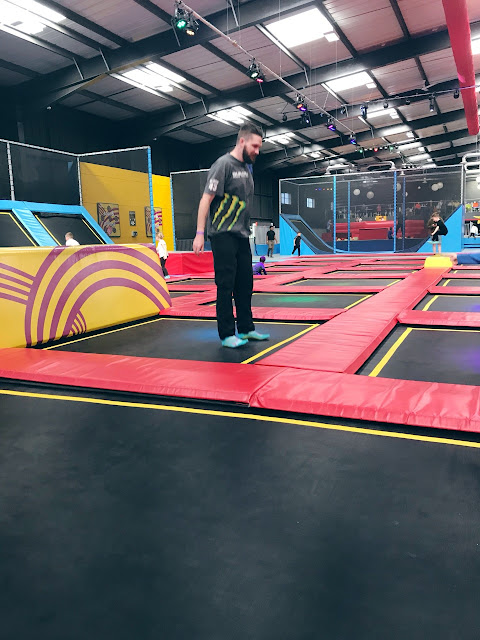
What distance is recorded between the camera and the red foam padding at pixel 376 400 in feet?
5.22

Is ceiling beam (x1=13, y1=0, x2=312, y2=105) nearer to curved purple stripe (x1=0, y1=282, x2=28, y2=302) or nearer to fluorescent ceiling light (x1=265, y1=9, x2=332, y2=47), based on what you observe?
fluorescent ceiling light (x1=265, y1=9, x2=332, y2=47)

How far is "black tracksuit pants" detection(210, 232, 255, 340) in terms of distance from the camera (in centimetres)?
276

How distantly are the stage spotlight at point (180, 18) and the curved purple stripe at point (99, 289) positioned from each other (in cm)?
531

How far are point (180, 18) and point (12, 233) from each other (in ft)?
15.3

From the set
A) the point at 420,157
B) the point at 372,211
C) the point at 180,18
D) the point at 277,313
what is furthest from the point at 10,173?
the point at 420,157

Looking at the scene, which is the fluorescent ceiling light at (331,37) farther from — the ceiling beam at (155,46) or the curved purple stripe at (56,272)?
the curved purple stripe at (56,272)

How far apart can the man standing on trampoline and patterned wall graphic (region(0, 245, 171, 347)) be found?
44.2 inches

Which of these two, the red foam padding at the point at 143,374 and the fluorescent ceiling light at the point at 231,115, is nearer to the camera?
the red foam padding at the point at 143,374

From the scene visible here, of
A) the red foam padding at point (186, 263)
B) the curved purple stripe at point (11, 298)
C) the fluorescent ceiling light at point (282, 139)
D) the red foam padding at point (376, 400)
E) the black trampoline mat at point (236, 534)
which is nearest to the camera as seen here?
the black trampoline mat at point (236, 534)

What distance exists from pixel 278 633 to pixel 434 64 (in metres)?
14.1

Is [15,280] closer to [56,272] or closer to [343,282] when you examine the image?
[56,272]

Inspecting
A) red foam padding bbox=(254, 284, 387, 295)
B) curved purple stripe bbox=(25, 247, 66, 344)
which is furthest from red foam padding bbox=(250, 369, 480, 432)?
red foam padding bbox=(254, 284, 387, 295)

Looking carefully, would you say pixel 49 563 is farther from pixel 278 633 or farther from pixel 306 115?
pixel 306 115

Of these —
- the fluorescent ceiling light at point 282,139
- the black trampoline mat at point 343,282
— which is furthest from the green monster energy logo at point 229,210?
the fluorescent ceiling light at point 282,139
